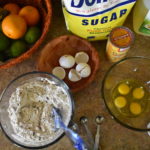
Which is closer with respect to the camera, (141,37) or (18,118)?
(18,118)

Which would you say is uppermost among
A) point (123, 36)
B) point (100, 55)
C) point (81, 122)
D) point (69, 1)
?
point (69, 1)

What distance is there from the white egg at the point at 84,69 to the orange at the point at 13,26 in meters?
0.21

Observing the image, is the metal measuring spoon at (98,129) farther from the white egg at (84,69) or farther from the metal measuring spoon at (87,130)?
the white egg at (84,69)

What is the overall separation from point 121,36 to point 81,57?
16 cm

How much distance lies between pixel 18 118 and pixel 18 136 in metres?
0.05

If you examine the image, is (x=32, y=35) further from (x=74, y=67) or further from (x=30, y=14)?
(x=74, y=67)

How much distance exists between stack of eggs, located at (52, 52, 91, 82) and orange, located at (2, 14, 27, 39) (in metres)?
0.16

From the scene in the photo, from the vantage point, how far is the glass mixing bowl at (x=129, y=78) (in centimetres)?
80

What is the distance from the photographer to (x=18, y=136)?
733mm

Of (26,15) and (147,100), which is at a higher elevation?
(26,15)

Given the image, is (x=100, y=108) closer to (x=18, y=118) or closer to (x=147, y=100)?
(x=147, y=100)

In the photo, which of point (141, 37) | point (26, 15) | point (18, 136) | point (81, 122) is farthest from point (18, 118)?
point (141, 37)

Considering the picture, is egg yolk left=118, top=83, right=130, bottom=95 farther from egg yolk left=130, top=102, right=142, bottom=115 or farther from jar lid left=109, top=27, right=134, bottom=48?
jar lid left=109, top=27, right=134, bottom=48

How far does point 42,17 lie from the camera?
0.87 m
